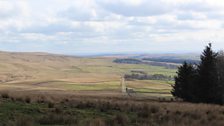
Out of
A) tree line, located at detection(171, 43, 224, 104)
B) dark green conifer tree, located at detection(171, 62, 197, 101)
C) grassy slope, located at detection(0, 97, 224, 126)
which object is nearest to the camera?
grassy slope, located at detection(0, 97, 224, 126)

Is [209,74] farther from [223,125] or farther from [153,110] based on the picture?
[223,125]

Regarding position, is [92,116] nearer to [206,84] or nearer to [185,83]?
[206,84]

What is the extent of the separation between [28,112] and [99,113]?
3.44 m

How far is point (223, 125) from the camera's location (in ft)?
53.0

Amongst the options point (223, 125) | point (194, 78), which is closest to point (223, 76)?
point (194, 78)

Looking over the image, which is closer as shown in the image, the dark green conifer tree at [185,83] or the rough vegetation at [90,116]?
the rough vegetation at [90,116]

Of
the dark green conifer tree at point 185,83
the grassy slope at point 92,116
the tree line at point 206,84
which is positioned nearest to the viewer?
the grassy slope at point 92,116

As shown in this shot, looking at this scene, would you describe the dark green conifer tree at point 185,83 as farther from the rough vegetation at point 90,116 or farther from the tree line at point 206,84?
the rough vegetation at point 90,116

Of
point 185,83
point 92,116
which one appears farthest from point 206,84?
point 92,116

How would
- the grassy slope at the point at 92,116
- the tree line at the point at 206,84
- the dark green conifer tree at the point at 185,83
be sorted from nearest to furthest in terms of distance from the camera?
the grassy slope at the point at 92,116, the tree line at the point at 206,84, the dark green conifer tree at the point at 185,83

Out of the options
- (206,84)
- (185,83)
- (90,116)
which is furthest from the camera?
(185,83)

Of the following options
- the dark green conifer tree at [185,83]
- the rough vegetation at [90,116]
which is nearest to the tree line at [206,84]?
the dark green conifer tree at [185,83]

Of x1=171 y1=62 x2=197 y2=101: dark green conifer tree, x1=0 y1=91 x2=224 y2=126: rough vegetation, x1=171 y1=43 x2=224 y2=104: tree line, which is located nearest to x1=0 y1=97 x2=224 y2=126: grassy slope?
x1=0 y1=91 x2=224 y2=126: rough vegetation

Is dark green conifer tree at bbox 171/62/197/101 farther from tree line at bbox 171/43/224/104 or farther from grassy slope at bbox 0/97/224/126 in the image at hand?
grassy slope at bbox 0/97/224/126
